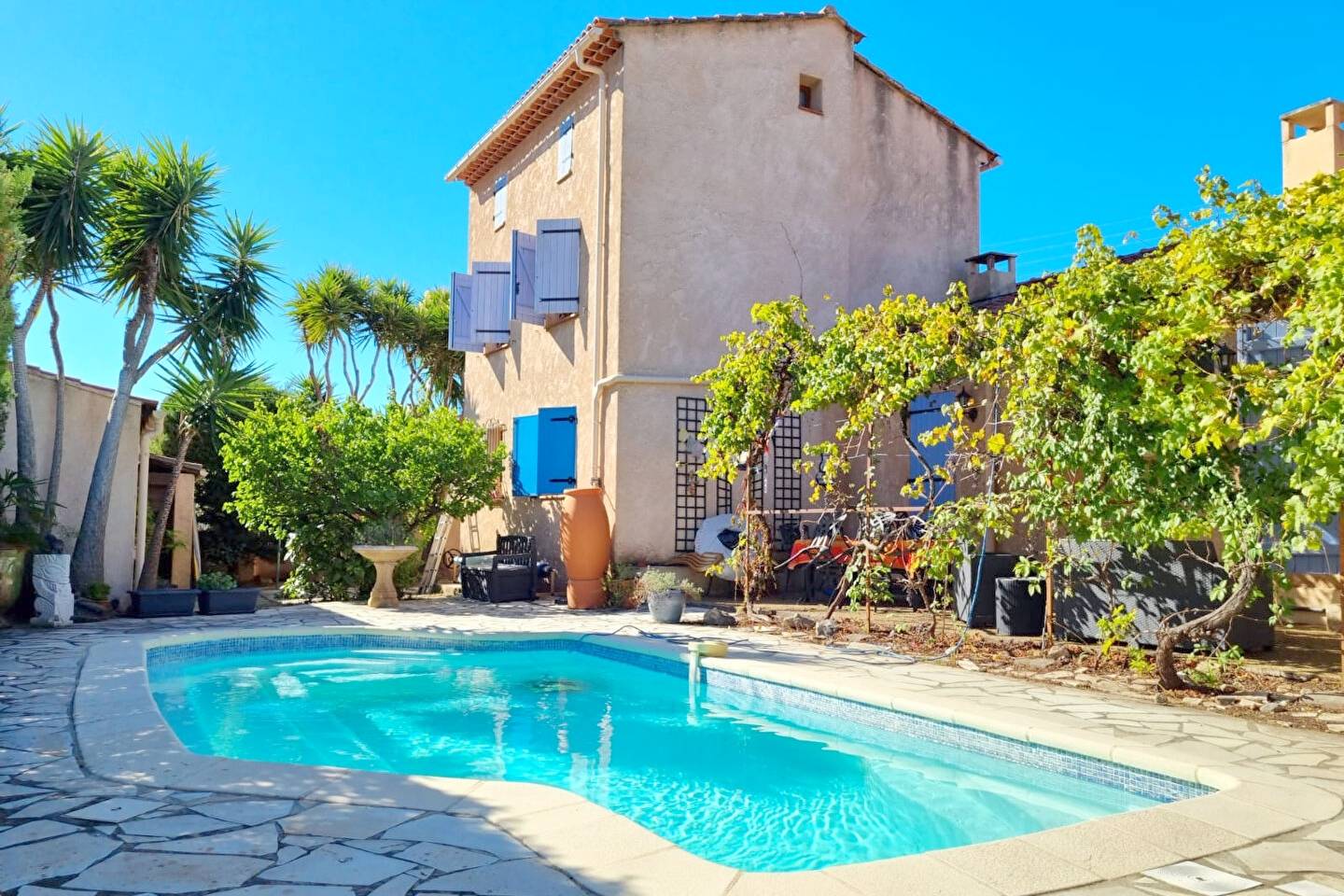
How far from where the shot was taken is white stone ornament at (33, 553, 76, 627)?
8.95 meters

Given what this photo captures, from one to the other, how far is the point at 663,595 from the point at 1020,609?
3.51 m

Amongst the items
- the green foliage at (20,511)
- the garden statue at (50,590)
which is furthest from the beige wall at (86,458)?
the garden statue at (50,590)

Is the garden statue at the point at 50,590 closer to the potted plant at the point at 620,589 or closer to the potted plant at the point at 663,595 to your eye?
the potted plant at the point at 620,589

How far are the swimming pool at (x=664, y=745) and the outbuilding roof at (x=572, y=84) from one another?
7990 millimetres

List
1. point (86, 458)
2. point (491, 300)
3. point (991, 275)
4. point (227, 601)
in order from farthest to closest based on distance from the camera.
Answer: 1. point (491, 300)
2. point (991, 275)
3. point (86, 458)
4. point (227, 601)

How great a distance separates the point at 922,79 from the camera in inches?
579

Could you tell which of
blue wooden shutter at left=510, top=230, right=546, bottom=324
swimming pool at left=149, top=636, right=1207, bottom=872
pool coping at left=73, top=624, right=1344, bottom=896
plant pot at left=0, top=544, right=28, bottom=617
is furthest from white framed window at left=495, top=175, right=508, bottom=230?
pool coping at left=73, top=624, right=1344, bottom=896

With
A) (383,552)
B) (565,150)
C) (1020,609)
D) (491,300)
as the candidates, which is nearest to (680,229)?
(565,150)

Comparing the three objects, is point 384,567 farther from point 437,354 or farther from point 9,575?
point 437,354

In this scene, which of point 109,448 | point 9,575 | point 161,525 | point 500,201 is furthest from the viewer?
point 500,201

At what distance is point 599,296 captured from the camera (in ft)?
40.3

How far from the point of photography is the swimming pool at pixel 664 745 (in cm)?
427

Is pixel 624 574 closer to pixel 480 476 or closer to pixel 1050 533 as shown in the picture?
pixel 480 476

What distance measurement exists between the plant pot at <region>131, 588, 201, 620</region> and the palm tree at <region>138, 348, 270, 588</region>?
241 centimetres
